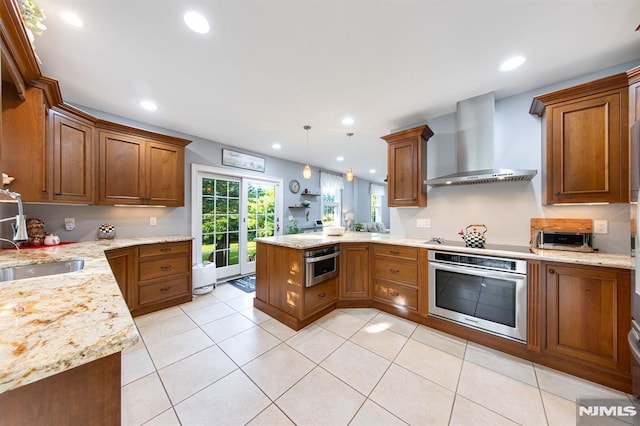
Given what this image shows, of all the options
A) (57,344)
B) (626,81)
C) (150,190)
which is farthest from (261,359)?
(626,81)

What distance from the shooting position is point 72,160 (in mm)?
2271

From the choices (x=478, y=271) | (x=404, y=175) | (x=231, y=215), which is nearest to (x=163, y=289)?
(x=231, y=215)

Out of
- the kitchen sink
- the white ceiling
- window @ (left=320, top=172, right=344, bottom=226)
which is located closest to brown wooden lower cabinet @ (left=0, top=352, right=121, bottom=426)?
the kitchen sink

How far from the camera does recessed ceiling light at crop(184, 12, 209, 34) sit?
1470 mm

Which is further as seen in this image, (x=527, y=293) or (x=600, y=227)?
(x=600, y=227)

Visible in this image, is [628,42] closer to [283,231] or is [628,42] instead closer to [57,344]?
[57,344]

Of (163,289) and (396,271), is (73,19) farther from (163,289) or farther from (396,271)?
(396,271)

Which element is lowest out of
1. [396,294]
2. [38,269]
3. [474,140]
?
[396,294]

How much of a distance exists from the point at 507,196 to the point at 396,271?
1.45 metres

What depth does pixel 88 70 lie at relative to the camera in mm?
2008

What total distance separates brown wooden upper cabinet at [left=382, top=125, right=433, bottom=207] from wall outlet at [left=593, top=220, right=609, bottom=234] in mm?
1451

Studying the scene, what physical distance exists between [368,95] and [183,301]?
3413 millimetres

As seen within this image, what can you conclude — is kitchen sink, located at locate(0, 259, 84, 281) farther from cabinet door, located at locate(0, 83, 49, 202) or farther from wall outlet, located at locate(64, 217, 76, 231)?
wall outlet, located at locate(64, 217, 76, 231)

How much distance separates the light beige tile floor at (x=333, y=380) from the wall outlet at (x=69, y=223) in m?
1.41
